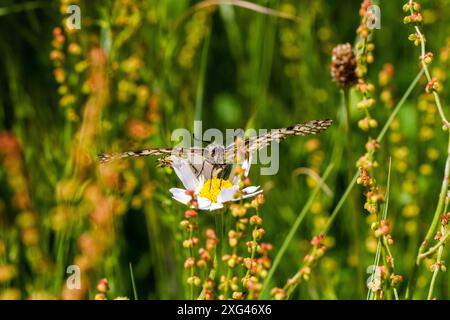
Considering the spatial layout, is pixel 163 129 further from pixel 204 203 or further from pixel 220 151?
pixel 204 203

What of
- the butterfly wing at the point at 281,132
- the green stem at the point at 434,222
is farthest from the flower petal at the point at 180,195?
the green stem at the point at 434,222

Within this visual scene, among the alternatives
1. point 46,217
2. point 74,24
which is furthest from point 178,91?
point 46,217

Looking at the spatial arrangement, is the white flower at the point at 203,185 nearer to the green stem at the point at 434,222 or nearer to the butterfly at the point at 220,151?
the butterfly at the point at 220,151

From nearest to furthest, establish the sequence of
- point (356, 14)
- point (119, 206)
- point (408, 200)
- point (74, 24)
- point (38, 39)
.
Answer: point (119, 206)
point (74, 24)
point (408, 200)
point (38, 39)
point (356, 14)

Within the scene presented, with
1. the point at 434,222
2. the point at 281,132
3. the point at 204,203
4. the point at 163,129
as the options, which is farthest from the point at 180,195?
the point at 163,129

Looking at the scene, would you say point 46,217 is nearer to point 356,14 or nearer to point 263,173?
point 263,173

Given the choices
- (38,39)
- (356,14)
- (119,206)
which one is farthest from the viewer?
(356,14)

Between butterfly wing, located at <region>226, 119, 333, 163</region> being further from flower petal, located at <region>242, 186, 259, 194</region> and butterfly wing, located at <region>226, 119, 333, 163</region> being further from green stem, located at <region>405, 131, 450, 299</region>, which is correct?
green stem, located at <region>405, 131, 450, 299</region>
